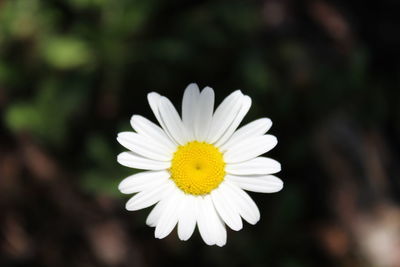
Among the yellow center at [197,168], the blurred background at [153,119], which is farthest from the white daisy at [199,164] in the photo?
the blurred background at [153,119]

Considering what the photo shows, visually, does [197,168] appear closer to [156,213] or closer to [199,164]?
[199,164]

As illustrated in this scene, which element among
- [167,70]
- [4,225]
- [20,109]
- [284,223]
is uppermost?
[167,70]

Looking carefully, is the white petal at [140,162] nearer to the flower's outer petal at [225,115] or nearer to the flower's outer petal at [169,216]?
the flower's outer petal at [169,216]

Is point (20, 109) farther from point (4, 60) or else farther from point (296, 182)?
point (296, 182)

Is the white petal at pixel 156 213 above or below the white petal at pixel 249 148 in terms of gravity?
below

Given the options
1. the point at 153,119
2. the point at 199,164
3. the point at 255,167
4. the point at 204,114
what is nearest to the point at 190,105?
the point at 204,114

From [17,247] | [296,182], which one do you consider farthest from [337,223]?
[17,247]
